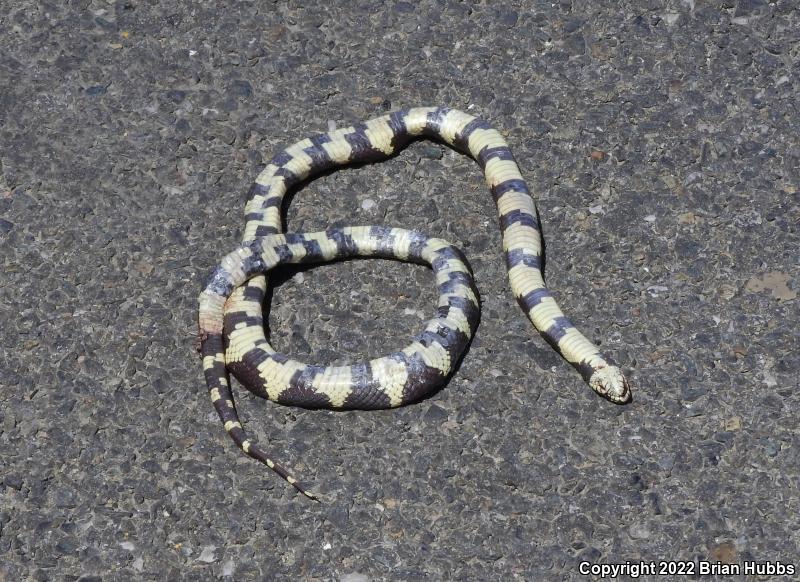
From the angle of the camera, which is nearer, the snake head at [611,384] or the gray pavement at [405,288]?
the gray pavement at [405,288]

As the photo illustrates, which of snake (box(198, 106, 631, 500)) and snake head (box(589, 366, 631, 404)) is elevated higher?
snake (box(198, 106, 631, 500))

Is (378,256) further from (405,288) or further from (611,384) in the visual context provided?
(611,384)

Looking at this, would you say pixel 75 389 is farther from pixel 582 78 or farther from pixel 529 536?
pixel 582 78

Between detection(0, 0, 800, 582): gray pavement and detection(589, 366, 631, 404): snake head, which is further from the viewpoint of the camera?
detection(589, 366, 631, 404): snake head

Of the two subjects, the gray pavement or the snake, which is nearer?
the gray pavement

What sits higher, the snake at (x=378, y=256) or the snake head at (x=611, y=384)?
the snake at (x=378, y=256)
